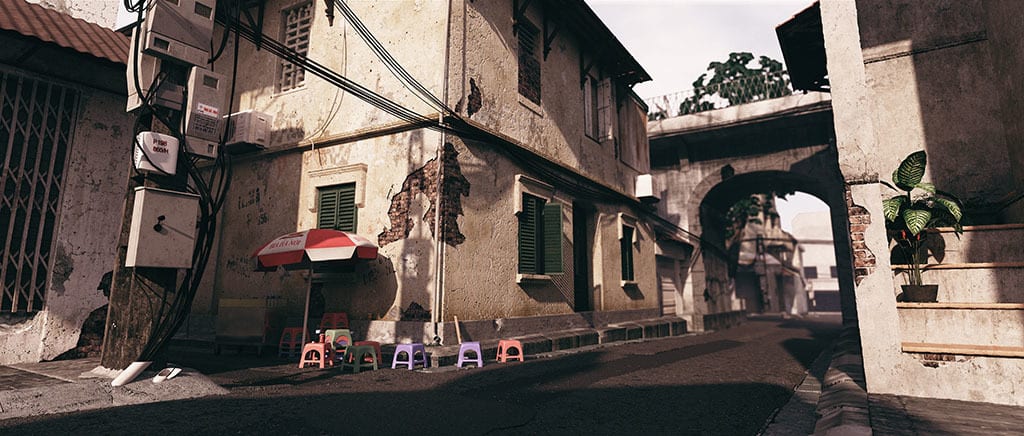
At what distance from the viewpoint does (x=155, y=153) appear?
5281 millimetres

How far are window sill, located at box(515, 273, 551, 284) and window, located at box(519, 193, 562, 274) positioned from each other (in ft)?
0.50

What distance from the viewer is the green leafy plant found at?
19.8ft

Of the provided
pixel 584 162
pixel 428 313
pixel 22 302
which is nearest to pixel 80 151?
pixel 22 302

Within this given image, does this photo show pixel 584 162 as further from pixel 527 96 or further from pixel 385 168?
pixel 385 168

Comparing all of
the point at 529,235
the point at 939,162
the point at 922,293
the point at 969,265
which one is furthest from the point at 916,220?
the point at 529,235

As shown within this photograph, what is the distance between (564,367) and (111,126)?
7.79 metres

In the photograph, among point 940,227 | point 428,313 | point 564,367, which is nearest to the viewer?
point 940,227

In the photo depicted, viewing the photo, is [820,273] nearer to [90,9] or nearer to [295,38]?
[295,38]

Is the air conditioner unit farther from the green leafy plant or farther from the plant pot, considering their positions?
the plant pot

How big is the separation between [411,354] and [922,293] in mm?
6253

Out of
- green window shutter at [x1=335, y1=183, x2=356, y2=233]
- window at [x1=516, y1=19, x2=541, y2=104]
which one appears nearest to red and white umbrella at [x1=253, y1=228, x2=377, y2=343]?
green window shutter at [x1=335, y1=183, x2=356, y2=233]

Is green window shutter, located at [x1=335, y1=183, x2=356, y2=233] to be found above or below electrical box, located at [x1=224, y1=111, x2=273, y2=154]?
below

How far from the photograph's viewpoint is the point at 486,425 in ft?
13.2

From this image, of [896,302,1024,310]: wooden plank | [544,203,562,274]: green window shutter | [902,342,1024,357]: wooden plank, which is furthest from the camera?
[544,203,562,274]: green window shutter
